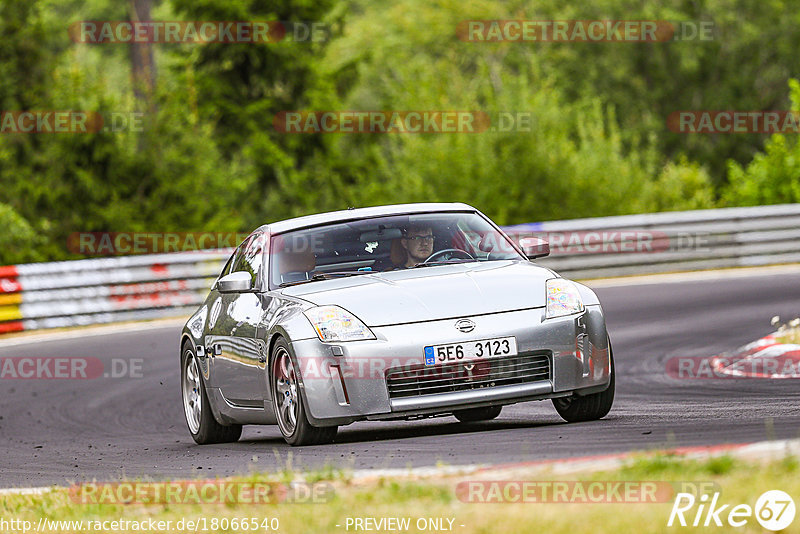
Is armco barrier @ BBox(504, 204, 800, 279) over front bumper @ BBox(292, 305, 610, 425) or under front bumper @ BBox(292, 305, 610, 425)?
under

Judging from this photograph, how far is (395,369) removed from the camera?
8.24 metres

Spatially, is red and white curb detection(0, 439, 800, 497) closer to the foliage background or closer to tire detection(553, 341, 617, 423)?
tire detection(553, 341, 617, 423)

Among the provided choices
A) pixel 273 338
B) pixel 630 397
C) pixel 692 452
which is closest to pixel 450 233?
pixel 273 338

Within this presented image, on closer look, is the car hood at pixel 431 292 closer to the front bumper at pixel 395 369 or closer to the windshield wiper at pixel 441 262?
the front bumper at pixel 395 369

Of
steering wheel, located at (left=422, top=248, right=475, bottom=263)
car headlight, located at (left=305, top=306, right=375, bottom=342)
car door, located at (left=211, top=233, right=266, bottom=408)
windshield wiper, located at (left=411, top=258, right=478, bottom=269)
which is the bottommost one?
car door, located at (left=211, top=233, right=266, bottom=408)

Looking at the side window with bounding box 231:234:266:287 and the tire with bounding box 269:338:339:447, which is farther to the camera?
the side window with bounding box 231:234:266:287

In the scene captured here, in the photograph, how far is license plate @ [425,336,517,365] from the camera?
8.24m

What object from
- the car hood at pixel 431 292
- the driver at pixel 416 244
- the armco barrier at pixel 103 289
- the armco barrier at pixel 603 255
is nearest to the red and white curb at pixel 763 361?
the driver at pixel 416 244

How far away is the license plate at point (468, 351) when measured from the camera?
8.24 m

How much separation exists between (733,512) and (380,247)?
498cm

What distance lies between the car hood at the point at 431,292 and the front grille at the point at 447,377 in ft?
0.95

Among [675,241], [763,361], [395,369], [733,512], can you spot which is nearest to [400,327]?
[395,369]

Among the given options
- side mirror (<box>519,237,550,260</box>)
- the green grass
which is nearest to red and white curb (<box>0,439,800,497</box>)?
the green grass

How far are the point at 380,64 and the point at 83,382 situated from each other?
1608 inches
